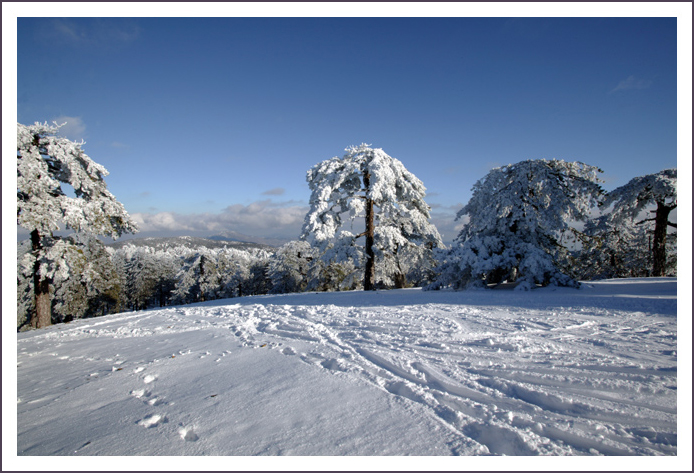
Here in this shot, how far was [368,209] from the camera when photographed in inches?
496

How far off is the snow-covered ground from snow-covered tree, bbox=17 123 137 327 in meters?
4.11

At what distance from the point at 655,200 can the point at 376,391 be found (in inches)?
649

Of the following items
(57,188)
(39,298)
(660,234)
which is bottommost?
(39,298)

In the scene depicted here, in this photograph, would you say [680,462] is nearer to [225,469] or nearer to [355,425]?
[355,425]

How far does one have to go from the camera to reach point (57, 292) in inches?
832

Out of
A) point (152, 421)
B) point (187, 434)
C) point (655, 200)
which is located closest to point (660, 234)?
point (655, 200)

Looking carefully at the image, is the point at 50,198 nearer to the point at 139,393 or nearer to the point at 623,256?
the point at 139,393

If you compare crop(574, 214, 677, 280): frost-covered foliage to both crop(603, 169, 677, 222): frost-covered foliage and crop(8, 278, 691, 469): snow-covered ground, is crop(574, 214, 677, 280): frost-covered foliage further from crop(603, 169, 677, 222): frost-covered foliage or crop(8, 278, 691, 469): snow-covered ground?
crop(8, 278, 691, 469): snow-covered ground

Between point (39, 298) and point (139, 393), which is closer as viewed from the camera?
point (139, 393)

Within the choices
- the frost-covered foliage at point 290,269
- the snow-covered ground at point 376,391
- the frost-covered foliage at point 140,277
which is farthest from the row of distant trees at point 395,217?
the frost-covered foliage at point 140,277

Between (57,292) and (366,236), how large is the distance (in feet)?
77.4

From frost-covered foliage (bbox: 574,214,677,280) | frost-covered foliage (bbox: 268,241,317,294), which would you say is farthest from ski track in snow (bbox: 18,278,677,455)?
frost-covered foliage (bbox: 268,241,317,294)

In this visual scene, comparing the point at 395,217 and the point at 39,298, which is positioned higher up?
the point at 395,217

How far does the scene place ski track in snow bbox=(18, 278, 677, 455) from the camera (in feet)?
7.08
